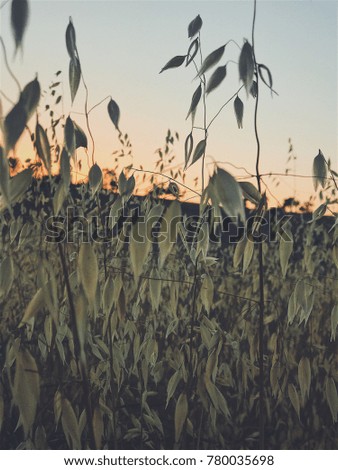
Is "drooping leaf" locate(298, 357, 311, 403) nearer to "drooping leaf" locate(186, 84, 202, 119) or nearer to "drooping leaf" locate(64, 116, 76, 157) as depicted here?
"drooping leaf" locate(186, 84, 202, 119)

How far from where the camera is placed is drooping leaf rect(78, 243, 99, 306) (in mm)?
878

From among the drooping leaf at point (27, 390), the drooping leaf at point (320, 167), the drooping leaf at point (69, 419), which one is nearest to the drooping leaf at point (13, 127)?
the drooping leaf at point (27, 390)

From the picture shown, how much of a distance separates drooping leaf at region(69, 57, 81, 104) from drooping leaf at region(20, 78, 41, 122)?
0.37 ft

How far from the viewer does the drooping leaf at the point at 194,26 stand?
1.15 m

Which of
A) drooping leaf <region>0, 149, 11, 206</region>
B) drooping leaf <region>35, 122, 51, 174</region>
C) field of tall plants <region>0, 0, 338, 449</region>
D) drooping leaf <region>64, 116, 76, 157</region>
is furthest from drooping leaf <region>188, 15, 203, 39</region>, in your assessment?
drooping leaf <region>0, 149, 11, 206</region>

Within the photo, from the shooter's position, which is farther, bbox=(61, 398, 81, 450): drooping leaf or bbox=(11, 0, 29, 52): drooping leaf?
bbox=(61, 398, 81, 450): drooping leaf

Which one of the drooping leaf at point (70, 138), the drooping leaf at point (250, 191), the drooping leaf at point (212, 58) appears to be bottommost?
the drooping leaf at point (250, 191)

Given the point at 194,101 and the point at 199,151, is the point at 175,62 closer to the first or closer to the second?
the point at 194,101

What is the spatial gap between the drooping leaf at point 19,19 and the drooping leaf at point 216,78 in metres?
0.39

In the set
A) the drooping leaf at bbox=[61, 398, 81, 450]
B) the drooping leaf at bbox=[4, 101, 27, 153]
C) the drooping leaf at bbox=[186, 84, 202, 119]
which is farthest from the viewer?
the drooping leaf at bbox=[186, 84, 202, 119]

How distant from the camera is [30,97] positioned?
2.62 feet

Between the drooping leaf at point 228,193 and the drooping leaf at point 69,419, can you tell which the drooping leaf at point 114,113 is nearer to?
the drooping leaf at point 228,193

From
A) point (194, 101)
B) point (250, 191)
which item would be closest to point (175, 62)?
point (194, 101)
